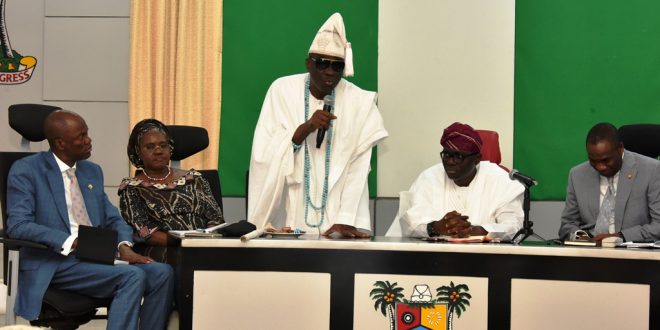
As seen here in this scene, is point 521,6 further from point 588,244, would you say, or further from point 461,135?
point 588,244

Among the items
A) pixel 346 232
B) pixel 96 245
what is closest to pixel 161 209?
pixel 96 245

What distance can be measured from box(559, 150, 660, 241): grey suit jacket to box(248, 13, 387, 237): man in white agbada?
114 cm

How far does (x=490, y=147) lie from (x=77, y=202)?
262 centimetres

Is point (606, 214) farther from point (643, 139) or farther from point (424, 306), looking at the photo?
point (424, 306)

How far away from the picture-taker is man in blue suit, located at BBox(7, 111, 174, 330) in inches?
177

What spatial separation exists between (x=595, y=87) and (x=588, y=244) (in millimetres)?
2652

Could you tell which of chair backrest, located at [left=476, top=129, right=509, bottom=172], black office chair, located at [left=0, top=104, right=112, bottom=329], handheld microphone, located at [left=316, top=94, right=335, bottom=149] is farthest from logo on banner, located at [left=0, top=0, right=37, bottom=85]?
chair backrest, located at [left=476, top=129, right=509, bottom=172]

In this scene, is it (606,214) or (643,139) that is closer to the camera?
(606,214)

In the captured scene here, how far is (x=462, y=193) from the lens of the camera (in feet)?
17.6

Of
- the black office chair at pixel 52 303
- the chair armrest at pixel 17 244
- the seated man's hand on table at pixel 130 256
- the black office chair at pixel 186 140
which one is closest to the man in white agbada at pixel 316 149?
the black office chair at pixel 186 140

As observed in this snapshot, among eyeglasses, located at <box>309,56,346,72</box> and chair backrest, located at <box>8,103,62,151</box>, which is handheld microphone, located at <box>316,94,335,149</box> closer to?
eyeglasses, located at <box>309,56,346,72</box>


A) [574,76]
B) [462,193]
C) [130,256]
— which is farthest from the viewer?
[574,76]

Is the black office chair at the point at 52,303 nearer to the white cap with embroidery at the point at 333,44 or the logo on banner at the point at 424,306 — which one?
the logo on banner at the point at 424,306

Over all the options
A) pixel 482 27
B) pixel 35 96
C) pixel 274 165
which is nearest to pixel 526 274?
pixel 274 165
